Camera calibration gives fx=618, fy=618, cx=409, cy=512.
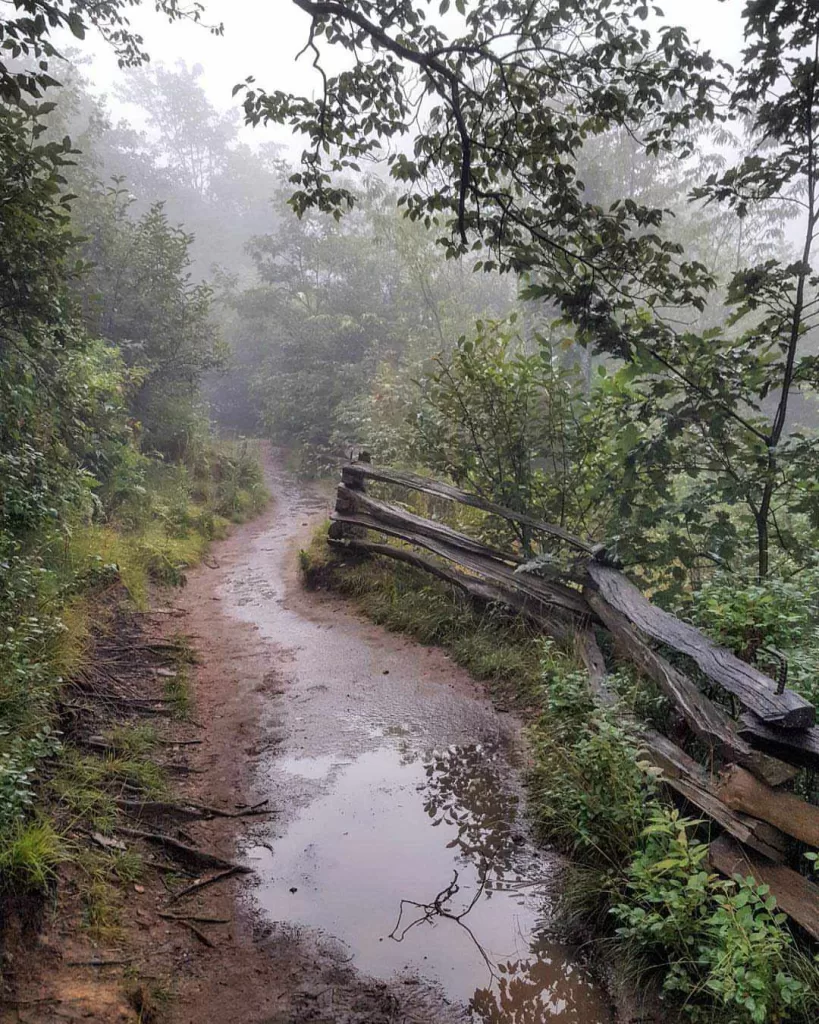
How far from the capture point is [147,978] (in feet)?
8.39

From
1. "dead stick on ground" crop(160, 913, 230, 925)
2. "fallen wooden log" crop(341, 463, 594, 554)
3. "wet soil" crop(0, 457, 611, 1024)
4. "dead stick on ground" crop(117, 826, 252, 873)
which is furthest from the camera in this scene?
"fallen wooden log" crop(341, 463, 594, 554)

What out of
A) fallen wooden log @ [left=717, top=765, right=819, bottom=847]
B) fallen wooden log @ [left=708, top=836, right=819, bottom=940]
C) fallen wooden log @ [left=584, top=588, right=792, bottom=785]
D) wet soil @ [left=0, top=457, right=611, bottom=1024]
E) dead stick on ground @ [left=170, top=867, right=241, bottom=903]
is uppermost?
fallen wooden log @ [left=584, top=588, right=792, bottom=785]

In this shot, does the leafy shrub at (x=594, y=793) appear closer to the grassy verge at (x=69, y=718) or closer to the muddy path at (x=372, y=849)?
the muddy path at (x=372, y=849)

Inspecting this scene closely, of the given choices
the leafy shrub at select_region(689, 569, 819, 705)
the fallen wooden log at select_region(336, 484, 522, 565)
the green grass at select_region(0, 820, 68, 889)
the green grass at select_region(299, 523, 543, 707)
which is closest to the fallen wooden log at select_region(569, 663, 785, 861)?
the leafy shrub at select_region(689, 569, 819, 705)

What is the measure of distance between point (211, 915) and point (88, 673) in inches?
96.4

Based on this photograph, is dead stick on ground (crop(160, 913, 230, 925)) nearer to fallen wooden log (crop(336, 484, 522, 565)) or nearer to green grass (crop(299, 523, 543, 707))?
green grass (crop(299, 523, 543, 707))

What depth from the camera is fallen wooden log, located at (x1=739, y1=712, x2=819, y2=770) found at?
102 inches

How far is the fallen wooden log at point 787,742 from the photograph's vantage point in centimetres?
260

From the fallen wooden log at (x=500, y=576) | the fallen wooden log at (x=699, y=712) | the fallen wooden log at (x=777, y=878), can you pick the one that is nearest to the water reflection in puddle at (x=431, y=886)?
the fallen wooden log at (x=777, y=878)

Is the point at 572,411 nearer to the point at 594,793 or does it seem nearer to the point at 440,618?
the point at 440,618

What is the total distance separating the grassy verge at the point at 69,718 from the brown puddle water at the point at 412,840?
813 mm

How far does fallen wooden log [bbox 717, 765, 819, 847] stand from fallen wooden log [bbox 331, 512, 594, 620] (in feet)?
8.18

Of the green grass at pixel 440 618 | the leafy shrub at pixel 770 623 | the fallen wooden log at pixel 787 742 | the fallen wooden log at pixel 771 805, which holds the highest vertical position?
the leafy shrub at pixel 770 623

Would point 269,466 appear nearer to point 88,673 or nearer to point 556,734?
point 88,673
